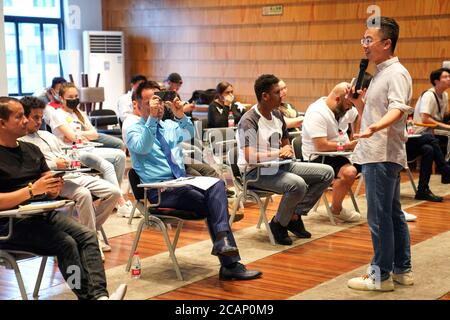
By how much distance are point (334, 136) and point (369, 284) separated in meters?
2.03

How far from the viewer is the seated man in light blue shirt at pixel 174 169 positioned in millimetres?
4371

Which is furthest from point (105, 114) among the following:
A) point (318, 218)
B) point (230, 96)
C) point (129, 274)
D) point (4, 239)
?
point (4, 239)

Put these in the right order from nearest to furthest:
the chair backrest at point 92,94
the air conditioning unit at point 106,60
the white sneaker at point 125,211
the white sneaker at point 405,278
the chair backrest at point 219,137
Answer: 1. the white sneaker at point 405,278
2. the white sneaker at point 125,211
3. the chair backrest at point 219,137
4. the chair backrest at point 92,94
5. the air conditioning unit at point 106,60

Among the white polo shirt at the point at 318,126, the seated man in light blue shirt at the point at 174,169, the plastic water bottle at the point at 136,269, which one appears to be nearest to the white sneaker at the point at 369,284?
the seated man in light blue shirt at the point at 174,169

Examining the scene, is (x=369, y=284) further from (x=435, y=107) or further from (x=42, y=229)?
(x=435, y=107)

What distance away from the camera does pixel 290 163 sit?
18.3 feet

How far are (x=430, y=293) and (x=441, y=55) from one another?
582cm

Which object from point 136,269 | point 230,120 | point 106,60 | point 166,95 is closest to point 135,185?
point 136,269

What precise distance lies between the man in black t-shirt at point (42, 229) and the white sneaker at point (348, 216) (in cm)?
300

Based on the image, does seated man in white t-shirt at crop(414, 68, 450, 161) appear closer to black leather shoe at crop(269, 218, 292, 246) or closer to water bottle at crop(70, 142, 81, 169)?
black leather shoe at crop(269, 218, 292, 246)

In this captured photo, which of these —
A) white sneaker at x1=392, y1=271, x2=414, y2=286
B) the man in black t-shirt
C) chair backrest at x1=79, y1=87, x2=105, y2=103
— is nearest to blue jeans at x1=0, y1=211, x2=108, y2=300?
the man in black t-shirt

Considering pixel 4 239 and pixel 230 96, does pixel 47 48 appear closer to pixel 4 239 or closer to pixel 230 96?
pixel 230 96

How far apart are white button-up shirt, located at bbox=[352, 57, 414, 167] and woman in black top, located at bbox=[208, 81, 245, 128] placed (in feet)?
13.5

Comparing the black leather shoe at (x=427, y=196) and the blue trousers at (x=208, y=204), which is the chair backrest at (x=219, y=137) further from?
the blue trousers at (x=208, y=204)
